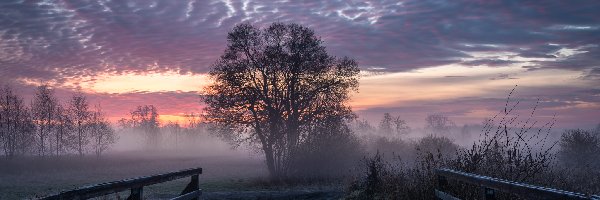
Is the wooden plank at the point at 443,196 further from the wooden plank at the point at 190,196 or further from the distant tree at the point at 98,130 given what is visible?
the distant tree at the point at 98,130

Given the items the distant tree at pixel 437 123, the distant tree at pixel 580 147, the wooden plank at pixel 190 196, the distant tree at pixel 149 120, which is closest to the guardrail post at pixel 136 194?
the wooden plank at pixel 190 196

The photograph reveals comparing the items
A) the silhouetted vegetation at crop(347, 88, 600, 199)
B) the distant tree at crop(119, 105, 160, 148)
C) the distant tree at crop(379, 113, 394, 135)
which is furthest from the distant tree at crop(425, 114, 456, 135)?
the silhouetted vegetation at crop(347, 88, 600, 199)

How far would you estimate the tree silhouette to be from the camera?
102 ft

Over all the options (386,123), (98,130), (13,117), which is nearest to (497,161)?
(13,117)

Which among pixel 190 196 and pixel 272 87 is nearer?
pixel 190 196

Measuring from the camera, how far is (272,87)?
104ft

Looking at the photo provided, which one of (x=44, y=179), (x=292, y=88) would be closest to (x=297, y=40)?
(x=292, y=88)

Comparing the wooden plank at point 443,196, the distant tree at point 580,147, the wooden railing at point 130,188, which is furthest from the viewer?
the distant tree at point 580,147

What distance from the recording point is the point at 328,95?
32500 mm

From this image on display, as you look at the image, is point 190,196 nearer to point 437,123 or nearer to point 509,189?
point 509,189

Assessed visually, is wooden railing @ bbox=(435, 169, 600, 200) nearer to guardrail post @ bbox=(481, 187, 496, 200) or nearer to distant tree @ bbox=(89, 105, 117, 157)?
guardrail post @ bbox=(481, 187, 496, 200)

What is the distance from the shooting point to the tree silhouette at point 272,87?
3123 centimetres

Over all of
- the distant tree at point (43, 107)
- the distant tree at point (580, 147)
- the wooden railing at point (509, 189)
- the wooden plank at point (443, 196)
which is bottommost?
the distant tree at point (580, 147)

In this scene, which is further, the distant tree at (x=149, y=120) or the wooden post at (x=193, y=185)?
the distant tree at (x=149, y=120)
